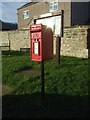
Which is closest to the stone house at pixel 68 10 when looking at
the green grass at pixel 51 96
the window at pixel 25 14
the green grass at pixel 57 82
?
the window at pixel 25 14

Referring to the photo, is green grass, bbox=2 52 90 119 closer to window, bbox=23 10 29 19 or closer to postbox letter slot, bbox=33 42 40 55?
postbox letter slot, bbox=33 42 40 55

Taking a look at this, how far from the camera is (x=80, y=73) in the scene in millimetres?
6422

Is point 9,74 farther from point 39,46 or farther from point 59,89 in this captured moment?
point 39,46

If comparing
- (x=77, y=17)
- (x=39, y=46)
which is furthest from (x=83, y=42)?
(x=77, y=17)

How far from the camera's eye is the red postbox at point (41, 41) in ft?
14.3

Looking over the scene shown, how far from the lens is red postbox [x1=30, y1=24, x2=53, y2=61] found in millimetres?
4348

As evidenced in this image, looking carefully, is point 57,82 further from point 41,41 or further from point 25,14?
point 25,14

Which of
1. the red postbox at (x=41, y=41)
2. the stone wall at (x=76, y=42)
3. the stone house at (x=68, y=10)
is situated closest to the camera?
the red postbox at (x=41, y=41)

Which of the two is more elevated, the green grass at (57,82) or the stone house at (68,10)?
the stone house at (68,10)

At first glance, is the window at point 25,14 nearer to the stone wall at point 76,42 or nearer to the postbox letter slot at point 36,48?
the stone wall at point 76,42

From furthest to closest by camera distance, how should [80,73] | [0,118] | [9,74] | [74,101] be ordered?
[9,74]
[80,73]
[74,101]
[0,118]

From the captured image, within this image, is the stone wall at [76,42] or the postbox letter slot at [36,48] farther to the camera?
the stone wall at [76,42]

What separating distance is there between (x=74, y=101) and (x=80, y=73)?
2.13 meters

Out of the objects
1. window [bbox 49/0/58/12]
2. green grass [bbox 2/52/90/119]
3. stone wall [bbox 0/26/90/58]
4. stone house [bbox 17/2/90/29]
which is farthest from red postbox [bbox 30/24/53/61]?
window [bbox 49/0/58/12]
